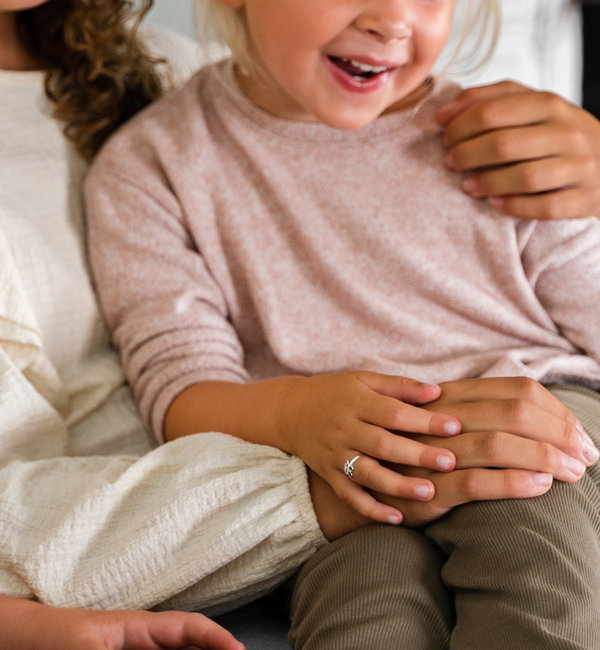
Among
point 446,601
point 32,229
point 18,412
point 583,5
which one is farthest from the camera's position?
point 583,5

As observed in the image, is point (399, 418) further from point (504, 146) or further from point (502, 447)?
point (504, 146)

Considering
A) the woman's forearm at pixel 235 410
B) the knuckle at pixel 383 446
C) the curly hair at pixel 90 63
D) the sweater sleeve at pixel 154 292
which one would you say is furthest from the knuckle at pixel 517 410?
the curly hair at pixel 90 63

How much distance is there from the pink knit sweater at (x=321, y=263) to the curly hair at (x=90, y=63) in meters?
0.10

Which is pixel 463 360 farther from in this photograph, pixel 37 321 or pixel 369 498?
pixel 37 321

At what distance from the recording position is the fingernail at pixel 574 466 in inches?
29.0

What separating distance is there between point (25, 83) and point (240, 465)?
1.88 ft

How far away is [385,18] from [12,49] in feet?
1.69

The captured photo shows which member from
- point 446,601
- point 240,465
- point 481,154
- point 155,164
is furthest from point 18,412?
point 481,154

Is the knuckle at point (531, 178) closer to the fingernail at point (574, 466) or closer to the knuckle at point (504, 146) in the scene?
the knuckle at point (504, 146)

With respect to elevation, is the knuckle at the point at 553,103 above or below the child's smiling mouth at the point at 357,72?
below

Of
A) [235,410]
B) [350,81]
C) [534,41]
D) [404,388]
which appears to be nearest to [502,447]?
[404,388]

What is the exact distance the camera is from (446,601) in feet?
2.37

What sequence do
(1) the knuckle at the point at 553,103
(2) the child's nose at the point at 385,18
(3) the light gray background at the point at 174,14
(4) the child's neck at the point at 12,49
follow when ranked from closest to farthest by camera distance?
(2) the child's nose at the point at 385,18 → (1) the knuckle at the point at 553,103 → (4) the child's neck at the point at 12,49 → (3) the light gray background at the point at 174,14

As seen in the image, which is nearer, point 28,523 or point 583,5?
point 28,523
